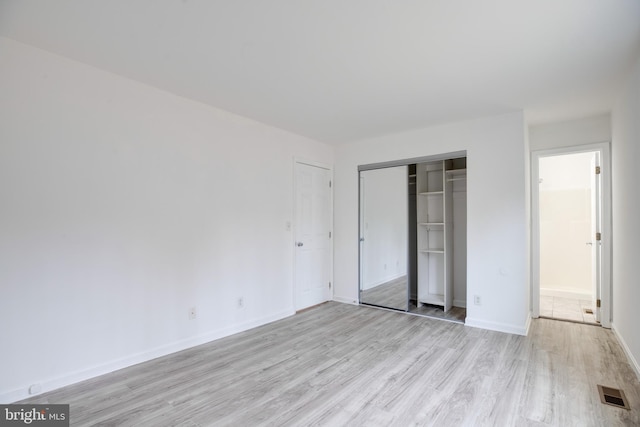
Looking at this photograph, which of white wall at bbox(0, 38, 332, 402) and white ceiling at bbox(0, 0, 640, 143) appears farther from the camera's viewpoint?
white wall at bbox(0, 38, 332, 402)

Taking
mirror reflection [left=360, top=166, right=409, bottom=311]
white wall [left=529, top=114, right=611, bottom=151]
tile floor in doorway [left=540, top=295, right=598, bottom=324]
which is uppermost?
white wall [left=529, top=114, right=611, bottom=151]

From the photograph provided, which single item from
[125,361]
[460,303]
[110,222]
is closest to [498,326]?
[460,303]

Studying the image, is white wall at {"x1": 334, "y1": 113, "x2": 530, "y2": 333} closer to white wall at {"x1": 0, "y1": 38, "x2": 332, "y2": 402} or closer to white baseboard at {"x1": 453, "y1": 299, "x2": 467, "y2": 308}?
white baseboard at {"x1": 453, "y1": 299, "x2": 467, "y2": 308}

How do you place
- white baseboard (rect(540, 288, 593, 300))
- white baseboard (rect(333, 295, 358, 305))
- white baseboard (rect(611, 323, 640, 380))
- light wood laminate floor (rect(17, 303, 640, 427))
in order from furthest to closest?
white baseboard (rect(540, 288, 593, 300)) → white baseboard (rect(333, 295, 358, 305)) → white baseboard (rect(611, 323, 640, 380)) → light wood laminate floor (rect(17, 303, 640, 427))

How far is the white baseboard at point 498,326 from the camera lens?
11.4ft

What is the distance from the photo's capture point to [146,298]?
2.83m

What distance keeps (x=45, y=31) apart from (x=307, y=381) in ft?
10.5

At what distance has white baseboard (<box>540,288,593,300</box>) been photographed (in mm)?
5074

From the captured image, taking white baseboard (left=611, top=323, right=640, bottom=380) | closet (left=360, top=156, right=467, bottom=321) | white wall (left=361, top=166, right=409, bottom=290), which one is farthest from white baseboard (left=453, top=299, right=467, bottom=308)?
white baseboard (left=611, top=323, right=640, bottom=380)

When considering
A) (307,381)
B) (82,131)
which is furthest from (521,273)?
(82,131)

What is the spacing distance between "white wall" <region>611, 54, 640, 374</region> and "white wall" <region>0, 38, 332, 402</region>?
12.1 feet

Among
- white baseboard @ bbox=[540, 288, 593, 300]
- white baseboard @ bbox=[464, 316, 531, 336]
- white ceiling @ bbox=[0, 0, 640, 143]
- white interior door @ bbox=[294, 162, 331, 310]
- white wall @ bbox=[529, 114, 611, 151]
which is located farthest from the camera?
white baseboard @ bbox=[540, 288, 593, 300]

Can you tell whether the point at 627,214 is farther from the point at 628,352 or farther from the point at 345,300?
the point at 345,300

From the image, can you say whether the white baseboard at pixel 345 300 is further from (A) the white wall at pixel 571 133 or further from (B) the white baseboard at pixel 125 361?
(A) the white wall at pixel 571 133
